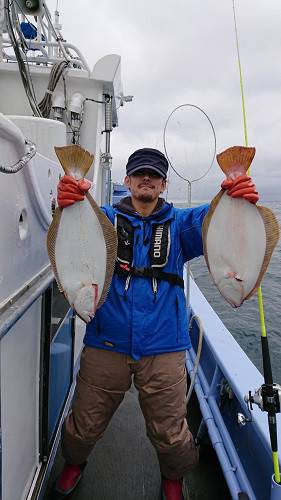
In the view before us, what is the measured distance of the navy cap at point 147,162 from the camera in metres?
1.97

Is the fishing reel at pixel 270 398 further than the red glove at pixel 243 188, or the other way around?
the fishing reel at pixel 270 398

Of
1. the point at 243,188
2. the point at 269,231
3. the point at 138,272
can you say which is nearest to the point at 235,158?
the point at 243,188

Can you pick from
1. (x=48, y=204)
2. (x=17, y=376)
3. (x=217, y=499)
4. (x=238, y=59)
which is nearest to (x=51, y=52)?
(x=238, y=59)

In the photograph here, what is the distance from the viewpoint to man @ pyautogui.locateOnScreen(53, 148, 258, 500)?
6.51 ft

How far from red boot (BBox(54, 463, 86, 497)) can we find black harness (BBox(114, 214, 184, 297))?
3.97 feet

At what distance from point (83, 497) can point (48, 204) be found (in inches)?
72.3

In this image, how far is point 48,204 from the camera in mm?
1946

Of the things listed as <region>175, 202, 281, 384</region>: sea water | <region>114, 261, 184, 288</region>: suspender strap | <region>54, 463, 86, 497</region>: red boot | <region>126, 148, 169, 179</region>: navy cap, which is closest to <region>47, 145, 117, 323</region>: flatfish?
<region>114, 261, 184, 288</region>: suspender strap

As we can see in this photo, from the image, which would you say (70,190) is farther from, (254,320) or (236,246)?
(254,320)

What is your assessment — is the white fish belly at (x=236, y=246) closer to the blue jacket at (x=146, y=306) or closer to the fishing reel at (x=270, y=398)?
the blue jacket at (x=146, y=306)

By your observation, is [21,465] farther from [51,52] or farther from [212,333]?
[51,52]

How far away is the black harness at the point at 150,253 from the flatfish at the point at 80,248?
0.38m

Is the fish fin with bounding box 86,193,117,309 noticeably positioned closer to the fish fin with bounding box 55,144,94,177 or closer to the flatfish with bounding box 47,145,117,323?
the flatfish with bounding box 47,145,117,323

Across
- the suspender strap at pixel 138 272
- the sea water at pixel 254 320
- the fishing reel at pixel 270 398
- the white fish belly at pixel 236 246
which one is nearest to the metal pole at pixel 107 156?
the sea water at pixel 254 320
